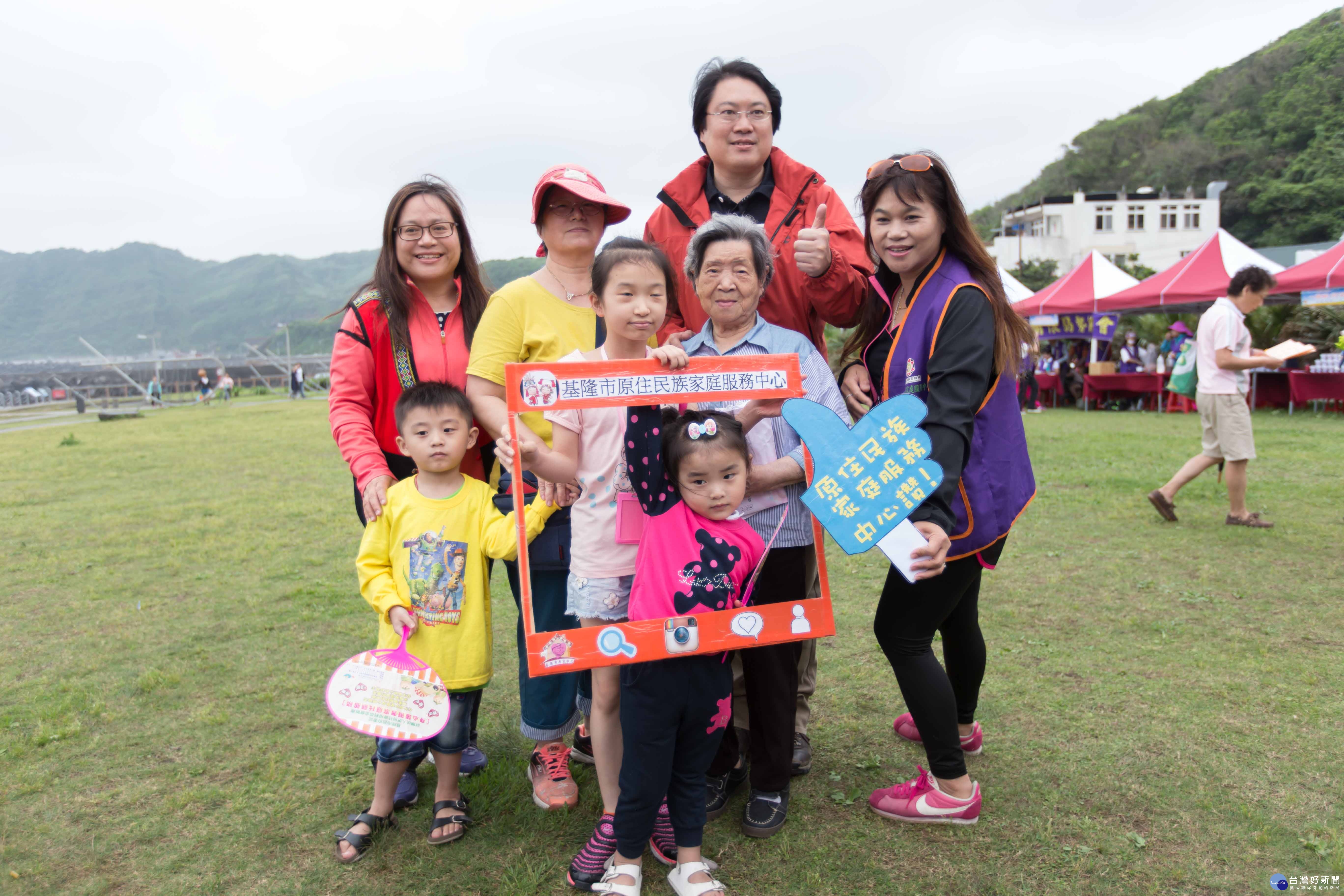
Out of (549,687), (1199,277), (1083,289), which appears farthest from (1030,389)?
(549,687)

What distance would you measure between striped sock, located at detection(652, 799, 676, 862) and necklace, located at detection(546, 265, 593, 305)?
1701 mm

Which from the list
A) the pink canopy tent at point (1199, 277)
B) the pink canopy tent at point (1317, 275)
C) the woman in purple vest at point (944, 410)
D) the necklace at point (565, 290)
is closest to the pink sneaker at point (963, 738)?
the woman in purple vest at point (944, 410)

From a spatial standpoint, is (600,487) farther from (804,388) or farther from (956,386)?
(956,386)

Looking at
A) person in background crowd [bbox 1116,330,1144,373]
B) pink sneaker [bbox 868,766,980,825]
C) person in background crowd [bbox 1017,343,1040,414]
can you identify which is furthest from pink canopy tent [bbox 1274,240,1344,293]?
pink sneaker [bbox 868,766,980,825]

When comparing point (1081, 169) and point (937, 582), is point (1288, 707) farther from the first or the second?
point (1081, 169)

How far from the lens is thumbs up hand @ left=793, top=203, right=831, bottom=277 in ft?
8.43

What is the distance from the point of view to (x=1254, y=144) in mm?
63188

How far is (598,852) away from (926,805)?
44.1 inches

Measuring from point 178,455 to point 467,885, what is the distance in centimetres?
1370

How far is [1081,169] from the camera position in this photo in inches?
3238

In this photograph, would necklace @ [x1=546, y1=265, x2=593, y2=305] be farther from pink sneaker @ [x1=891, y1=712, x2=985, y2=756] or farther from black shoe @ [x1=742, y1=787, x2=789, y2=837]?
pink sneaker @ [x1=891, y1=712, x2=985, y2=756]

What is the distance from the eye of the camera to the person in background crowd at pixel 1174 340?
1692 centimetres

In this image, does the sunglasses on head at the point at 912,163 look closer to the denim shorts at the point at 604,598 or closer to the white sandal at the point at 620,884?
the denim shorts at the point at 604,598

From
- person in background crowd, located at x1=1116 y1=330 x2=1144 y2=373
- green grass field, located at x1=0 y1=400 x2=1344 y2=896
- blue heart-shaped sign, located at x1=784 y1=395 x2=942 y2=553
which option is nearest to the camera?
blue heart-shaped sign, located at x1=784 y1=395 x2=942 y2=553
